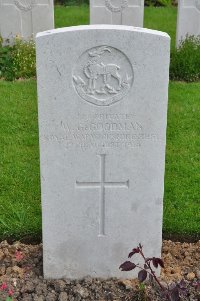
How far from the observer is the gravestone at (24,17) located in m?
8.86

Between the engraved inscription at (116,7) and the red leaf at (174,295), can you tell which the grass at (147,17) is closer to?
the engraved inscription at (116,7)

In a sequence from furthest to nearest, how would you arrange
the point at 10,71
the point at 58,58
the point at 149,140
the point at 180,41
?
the point at 180,41
the point at 10,71
the point at 149,140
the point at 58,58

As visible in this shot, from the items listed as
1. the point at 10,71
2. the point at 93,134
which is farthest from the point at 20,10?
the point at 93,134

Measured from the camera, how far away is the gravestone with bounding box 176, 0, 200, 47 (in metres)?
8.70

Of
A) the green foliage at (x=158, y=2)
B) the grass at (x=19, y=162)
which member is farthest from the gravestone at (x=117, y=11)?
the green foliage at (x=158, y=2)

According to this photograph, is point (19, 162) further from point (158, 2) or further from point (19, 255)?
point (158, 2)

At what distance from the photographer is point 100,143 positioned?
11.9ft

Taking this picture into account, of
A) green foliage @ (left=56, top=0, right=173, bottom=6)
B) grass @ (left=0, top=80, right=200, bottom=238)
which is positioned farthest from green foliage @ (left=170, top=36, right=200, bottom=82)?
green foliage @ (left=56, top=0, right=173, bottom=6)

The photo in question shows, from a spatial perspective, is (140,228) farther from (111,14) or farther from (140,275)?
(111,14)

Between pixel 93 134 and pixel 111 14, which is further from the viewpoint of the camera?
pixel 111 14

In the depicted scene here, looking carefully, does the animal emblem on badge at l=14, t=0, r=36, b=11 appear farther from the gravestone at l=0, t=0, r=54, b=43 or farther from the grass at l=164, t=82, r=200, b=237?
the grass at l=164, t=82, r=200, b=237

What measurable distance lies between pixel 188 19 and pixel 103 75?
5.69 metres

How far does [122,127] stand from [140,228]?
73 centimetres

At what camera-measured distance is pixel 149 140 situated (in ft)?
11.9
